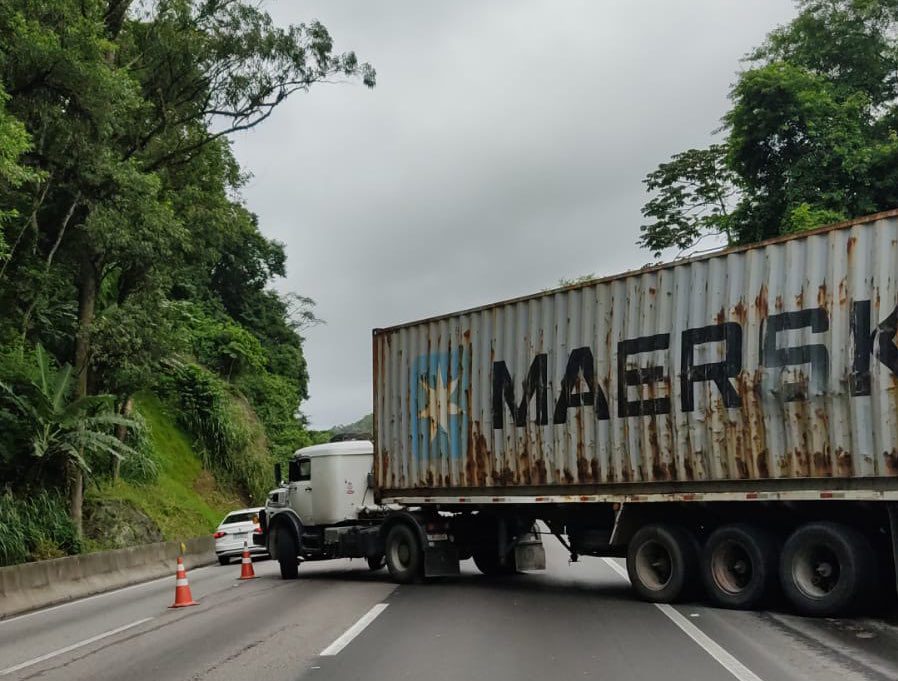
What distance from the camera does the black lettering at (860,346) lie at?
9.64m

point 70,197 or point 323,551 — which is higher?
point 70,197

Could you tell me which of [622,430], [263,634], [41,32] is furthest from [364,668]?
[41,32]

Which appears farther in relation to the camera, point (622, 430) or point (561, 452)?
point (561, 452)

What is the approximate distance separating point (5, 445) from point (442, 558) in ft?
34.5

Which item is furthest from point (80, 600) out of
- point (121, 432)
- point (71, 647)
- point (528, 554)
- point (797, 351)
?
point (797, 351)

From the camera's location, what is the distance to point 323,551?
17391 mm

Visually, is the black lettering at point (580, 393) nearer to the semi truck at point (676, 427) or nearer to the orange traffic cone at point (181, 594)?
the semi truck at point (676, 427)

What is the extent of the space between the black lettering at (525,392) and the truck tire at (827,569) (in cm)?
403

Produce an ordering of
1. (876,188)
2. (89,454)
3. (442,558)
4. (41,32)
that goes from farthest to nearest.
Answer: (876,188) < (89,454) < (41,32) < (442,558)

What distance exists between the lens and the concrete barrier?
1605 centimetres

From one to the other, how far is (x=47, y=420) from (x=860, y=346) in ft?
54.8

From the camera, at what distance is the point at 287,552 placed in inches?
701

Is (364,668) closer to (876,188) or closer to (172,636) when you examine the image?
(172,636)

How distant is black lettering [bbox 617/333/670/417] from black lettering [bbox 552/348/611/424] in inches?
13.5
